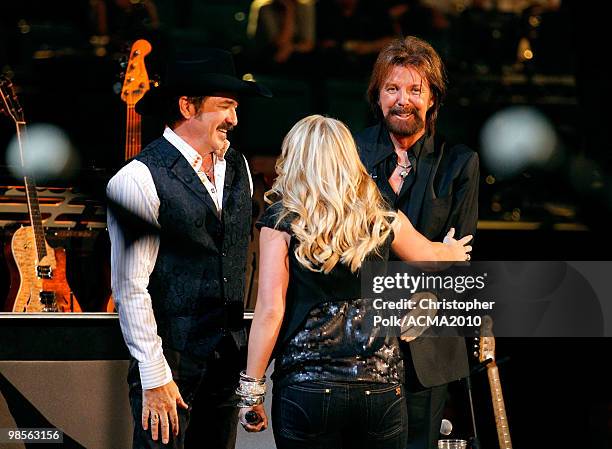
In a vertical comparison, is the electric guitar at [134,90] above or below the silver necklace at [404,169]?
above

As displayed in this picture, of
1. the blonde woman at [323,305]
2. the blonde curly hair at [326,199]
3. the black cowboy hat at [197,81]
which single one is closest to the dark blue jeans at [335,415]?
the blonde woman at [323,305]

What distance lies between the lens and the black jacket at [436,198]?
12.1 feet

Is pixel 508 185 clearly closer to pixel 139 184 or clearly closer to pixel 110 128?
pixel 110 128

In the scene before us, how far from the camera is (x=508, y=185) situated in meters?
6.30

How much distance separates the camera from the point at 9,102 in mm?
4895

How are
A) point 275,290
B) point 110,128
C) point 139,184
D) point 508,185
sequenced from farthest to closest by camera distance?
point 508,185
point 110,128
point 139,184
point 275,290

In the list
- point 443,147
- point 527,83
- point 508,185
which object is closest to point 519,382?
point 508,185

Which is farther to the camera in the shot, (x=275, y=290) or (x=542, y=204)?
(x=542, y=204)

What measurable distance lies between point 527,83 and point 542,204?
0.77 meters

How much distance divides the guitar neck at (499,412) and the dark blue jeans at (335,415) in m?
1.26

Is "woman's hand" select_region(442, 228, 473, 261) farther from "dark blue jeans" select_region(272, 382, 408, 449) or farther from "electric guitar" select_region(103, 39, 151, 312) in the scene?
"electric guitar" select_region(103, 39, 151, 312)

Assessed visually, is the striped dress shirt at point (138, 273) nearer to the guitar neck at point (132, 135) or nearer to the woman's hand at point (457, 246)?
the woman's hand at point (457, 246)

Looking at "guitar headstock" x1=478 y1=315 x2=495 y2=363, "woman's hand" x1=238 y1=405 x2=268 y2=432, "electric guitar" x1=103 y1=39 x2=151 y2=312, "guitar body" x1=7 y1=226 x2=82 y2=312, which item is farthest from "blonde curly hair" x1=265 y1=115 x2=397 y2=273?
"guitar body" x1=7 y1=226 x2=82 y2=312

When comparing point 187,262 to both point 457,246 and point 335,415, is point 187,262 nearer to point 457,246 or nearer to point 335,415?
point 335,415
